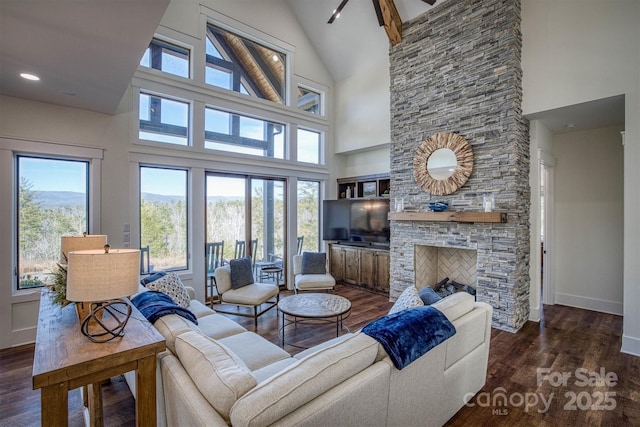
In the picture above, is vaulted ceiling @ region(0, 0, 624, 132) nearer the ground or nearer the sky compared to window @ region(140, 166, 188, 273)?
nearer the sky

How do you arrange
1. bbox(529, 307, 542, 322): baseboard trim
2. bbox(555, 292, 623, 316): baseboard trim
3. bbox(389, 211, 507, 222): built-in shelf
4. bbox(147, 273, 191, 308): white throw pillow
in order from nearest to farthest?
bbox(147, 273, 191, 308): white throw pillow < bbox(389, 211, 507, 222): built-in shelf < bbox(529, 307, 542, 322): baseboard trim < bbox(555, 292, 623, 316): baseboard trim

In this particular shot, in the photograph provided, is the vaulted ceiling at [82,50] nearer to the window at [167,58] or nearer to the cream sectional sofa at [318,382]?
the window at [167,58]

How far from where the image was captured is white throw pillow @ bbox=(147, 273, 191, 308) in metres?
2.93

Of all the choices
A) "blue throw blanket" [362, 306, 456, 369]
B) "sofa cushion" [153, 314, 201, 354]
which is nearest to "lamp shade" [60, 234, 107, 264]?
"sofa cushion" [153, 314, 201, 354]

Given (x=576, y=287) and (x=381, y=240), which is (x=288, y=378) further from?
(x=576, y=287)

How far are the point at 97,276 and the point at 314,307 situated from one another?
2320mm

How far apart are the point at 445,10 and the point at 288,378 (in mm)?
5361

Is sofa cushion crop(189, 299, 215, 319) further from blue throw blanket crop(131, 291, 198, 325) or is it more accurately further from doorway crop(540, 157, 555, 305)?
doorway crop(540, 157, 555, 305)

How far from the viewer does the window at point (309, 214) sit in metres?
6.35

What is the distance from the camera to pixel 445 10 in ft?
14.6

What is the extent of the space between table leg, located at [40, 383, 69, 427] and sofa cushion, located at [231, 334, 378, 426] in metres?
Answer: 0.87

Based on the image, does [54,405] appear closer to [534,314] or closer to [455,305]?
[455,305]

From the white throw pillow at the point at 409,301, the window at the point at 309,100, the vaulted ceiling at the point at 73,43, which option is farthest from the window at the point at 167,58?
the white throw pillow at the point at 409,301

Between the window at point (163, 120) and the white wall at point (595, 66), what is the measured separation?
16.5 ft
